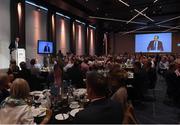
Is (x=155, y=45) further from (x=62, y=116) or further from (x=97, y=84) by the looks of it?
→ (x=97, y=84)

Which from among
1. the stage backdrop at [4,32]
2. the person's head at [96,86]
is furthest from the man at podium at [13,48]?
the person's head at [96,86]

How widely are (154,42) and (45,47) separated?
16.2 m

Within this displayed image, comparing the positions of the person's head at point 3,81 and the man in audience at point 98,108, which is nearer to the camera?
the man in audience at point 98,108

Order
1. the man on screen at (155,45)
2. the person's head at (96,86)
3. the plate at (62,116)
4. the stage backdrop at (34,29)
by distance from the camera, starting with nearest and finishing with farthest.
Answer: the person's head at (96,86), the plate at (62,116), the stage backdrop at (34,29), the man on screen at (155,45)

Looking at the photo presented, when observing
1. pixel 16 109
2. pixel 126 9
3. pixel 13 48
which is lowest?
pixel 16 109

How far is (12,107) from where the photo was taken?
6.93 feet

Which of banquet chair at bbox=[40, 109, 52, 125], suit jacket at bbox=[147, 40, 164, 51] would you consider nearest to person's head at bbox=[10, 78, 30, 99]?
banquet chair at bbox=[40, 109, 52, 125]

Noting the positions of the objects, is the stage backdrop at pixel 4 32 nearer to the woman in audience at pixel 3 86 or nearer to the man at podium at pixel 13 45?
the man at podium at pixel 13 45

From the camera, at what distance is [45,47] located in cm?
1005

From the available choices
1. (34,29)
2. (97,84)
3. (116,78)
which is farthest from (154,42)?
(97,84)

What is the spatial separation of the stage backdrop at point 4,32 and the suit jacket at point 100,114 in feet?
21.8

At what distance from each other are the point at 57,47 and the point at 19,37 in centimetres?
376

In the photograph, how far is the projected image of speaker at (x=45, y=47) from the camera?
9.74m

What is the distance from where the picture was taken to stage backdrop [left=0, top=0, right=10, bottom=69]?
25.4ft
